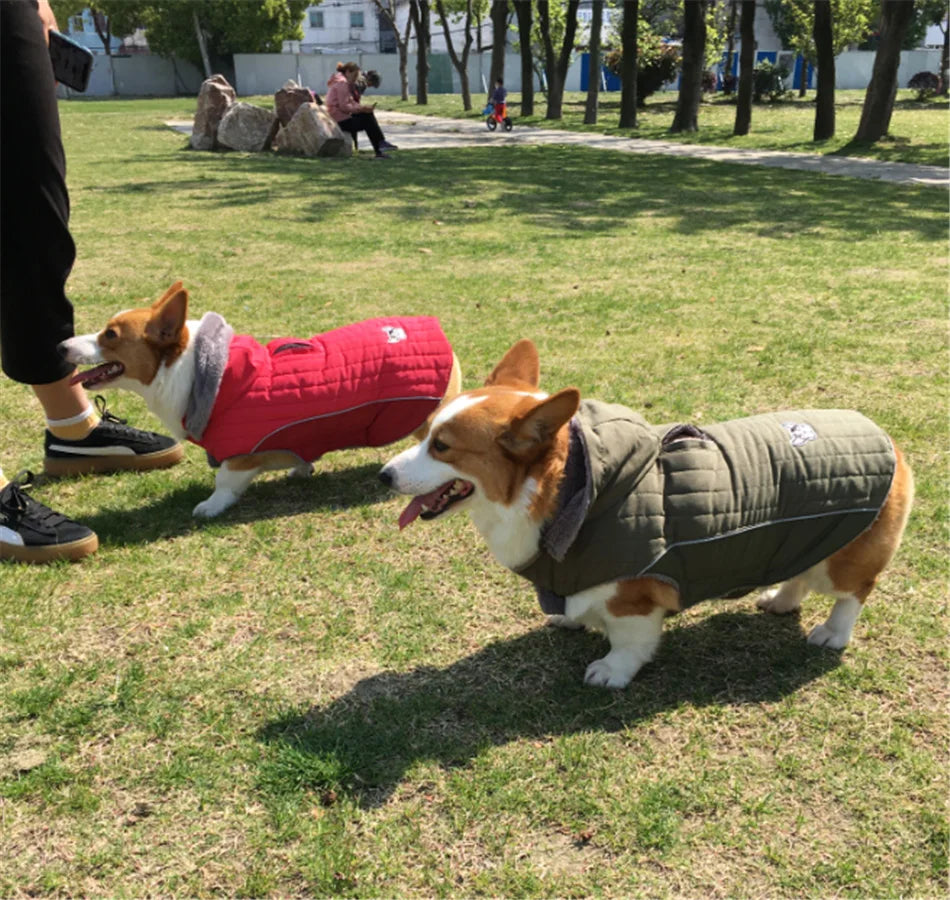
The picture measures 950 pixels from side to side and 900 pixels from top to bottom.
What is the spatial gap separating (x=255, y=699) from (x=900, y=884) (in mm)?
1799

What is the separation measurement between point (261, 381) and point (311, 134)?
14.7m

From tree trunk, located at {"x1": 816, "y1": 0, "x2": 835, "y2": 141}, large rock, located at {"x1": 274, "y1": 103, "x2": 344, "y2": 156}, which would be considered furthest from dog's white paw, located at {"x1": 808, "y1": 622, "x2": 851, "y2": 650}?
tree trunk, located at {"x1": 816, "y1": 0, "x2": 835, "y2": 141}

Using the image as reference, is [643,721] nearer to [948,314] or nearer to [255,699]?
[255,699]

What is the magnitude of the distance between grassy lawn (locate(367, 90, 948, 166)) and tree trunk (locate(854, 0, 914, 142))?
38 cm

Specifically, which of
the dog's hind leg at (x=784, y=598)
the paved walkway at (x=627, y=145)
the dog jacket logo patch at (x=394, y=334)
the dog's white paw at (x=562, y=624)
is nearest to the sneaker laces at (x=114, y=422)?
the dog jacket logo patch at (x=394, y=334)

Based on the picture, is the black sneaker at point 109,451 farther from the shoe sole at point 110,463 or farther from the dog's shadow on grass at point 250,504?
the dog's shadow on grass at point 250,504

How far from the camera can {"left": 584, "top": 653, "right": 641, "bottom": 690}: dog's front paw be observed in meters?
2.60

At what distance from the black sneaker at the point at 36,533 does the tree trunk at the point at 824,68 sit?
1745 cm

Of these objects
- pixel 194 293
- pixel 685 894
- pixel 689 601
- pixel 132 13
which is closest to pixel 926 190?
pixel 194 293

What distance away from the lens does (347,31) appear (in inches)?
2849

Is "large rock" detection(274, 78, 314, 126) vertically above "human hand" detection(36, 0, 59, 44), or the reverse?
"large rock" detection(274, 78, 314, 126)

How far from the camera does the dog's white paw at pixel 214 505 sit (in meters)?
3.67

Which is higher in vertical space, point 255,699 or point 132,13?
point 132,13

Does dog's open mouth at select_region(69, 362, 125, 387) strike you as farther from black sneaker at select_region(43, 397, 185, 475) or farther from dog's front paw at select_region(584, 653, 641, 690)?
dog's front paw at select_region(584, 653, 641, 690)
